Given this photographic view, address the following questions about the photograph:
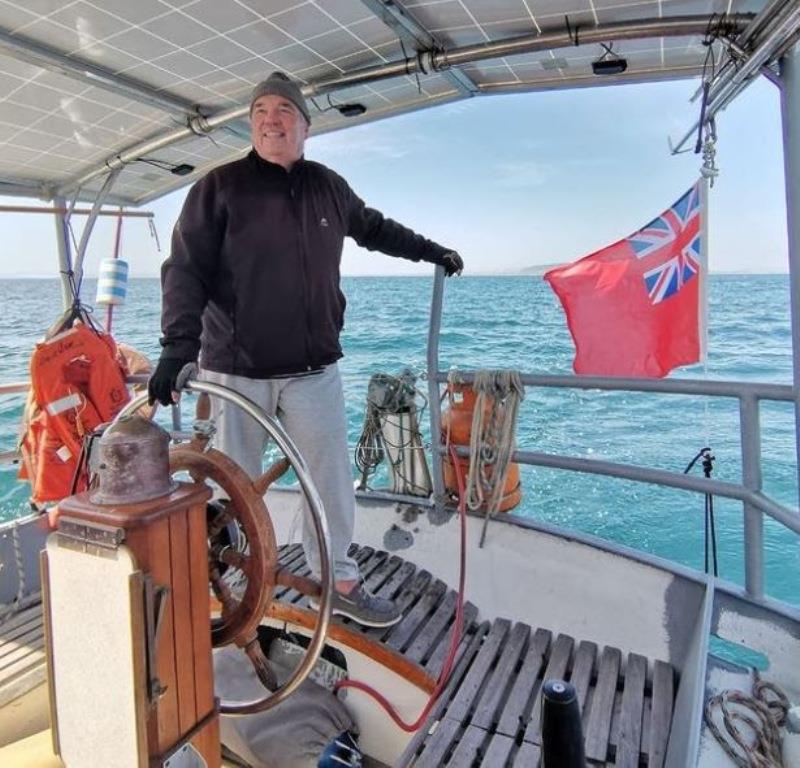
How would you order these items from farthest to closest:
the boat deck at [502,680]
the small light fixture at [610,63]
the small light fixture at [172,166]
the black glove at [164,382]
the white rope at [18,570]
A: the small light fixture at [172,166] → the white rope at [18,570] → the small light fixture at [610,63] → the boat deck at [502,680] → the black glove at [164,382]

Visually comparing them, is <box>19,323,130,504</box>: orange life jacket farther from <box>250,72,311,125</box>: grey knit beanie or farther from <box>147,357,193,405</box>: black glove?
<box>250,72,311,125</box>: grey knit beanie

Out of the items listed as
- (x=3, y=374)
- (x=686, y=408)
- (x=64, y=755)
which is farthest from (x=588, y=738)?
(x=3, y=374)

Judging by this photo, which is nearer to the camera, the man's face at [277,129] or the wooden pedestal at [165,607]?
the wooden pedestal at [165,607]

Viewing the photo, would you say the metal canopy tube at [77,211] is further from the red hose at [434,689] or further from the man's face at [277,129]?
the red hose at [434,689]

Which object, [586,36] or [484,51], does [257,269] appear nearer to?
[484,51]

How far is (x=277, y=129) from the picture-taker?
71.9 inches

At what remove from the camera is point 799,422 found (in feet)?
5.60

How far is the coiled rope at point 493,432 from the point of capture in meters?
2.29

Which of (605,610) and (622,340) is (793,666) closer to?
(605,610)

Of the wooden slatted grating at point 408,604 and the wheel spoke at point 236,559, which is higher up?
the wheel spoke at point 236,559

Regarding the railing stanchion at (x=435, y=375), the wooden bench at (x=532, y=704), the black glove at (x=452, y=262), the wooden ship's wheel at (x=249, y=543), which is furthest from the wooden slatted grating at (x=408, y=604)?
the black glove at (x=452, y=262)

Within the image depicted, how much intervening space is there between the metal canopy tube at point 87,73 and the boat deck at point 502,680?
201cm

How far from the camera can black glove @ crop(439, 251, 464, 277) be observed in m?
2.30

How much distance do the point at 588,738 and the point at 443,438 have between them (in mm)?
1171
